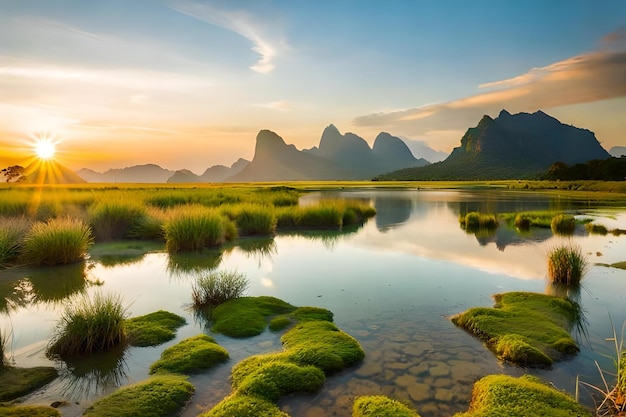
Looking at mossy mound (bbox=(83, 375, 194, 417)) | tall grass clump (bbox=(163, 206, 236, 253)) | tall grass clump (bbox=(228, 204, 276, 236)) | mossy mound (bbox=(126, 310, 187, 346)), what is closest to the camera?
mossy mound (bbox=(83, 375, 194, 417))

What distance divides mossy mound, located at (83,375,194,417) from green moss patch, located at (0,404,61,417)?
497 mm

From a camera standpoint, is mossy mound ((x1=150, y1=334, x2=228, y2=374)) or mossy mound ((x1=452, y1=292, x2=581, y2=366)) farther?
mossy mound ((x1=452, y1=292, x2=581, y2=366))

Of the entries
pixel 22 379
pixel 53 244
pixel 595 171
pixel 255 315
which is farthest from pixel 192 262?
pixel 595 171

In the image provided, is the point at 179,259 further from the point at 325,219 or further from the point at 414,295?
the point at 325,219

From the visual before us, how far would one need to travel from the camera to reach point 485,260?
725 inches

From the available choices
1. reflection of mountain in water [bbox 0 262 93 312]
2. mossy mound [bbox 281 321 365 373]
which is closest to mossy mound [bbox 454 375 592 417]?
mossy mound [bbox 281 321 365 373]

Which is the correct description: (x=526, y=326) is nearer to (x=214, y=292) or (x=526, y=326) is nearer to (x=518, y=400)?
(x=518, y=400)

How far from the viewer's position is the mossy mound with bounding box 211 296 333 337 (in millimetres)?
9680

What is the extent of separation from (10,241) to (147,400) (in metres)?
14.3

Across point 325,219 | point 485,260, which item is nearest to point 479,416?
point 485,260

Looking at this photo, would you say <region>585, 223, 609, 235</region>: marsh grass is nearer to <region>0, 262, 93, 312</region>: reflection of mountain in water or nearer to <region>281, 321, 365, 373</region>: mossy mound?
<region>281, 321, 365, 373</region>: mossy mound

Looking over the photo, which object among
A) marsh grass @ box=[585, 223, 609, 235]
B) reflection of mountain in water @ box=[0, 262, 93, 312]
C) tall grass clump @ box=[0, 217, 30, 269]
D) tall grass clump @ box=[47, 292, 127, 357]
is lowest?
marsh grass @ box=[585, 223, 609, 235]

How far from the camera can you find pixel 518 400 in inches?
243

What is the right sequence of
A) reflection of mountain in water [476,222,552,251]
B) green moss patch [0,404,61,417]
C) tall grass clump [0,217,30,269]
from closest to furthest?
green moss patch [0,404,61,417] → tall grass clump [0,217,30,269] → reflection of mountain in water [476,222,552,251]
